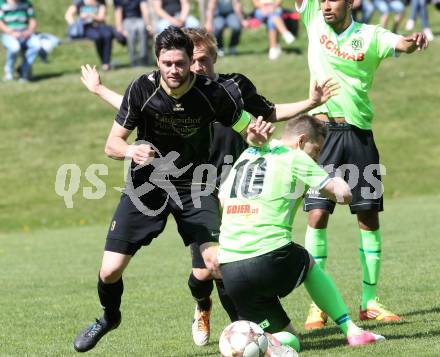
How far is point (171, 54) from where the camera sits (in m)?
6.24

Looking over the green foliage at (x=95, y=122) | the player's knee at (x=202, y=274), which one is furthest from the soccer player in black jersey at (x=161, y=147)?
the green foliage at (x=95, y=122)

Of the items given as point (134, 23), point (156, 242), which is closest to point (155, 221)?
point (156, 242)

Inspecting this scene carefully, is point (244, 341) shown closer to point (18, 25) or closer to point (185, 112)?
point (185, 112)

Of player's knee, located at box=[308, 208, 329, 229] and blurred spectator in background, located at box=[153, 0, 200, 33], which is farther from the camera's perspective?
blurred spectator in background, located at box=[153, 0, 200, 33]

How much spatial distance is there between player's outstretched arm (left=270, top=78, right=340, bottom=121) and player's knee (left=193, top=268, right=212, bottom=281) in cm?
125

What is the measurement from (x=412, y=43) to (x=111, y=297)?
2.99m

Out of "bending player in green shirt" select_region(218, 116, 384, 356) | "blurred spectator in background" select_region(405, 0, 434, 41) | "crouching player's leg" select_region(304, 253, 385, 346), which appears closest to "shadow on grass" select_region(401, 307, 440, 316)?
"crouching player's leg" select_region(304, 253, 385, 346)

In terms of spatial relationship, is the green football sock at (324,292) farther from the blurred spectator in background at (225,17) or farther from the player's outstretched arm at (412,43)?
the blurred spectator in background at (225,17)

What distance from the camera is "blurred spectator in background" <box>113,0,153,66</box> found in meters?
23.7

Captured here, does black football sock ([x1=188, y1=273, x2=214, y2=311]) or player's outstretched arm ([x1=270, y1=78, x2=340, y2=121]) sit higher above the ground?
player's outstretched arm ([x1=270, y1=78, x2=340, y2=121])

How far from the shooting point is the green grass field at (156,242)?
7.38 m

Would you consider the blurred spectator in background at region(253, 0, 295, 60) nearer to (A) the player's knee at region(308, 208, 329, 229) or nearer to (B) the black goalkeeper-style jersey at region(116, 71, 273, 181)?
(A) the player's knee at region(308, 208, 329, 229)

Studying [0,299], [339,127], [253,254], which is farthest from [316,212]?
[0,299]

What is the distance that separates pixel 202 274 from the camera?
23.5ft
